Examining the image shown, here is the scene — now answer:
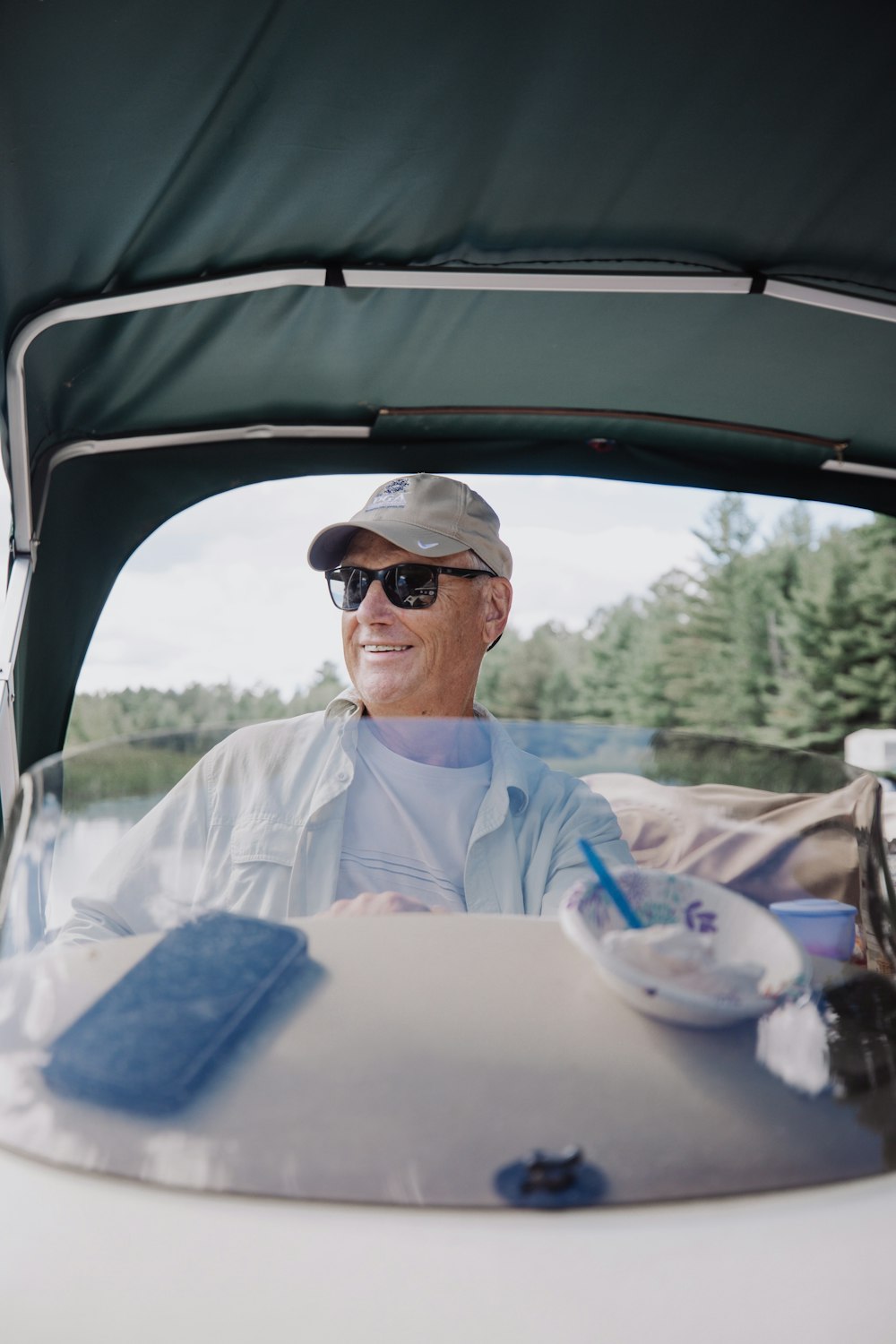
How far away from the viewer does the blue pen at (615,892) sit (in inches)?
27.1

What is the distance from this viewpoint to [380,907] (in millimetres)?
792

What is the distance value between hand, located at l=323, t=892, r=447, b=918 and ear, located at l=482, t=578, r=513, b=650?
1.02 meters

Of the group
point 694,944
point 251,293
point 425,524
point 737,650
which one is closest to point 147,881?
point 694,944

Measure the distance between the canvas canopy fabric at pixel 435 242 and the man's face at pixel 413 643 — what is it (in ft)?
2.05

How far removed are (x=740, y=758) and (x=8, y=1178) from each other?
0.58m

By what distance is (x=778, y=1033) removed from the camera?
0.64 meters

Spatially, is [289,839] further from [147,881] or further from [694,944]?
[694,944]

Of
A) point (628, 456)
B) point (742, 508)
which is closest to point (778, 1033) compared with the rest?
point (628, 456)

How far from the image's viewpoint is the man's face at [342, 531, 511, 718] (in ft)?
5.37

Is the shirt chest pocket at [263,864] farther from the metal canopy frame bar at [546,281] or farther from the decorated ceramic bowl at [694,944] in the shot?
the metal canopy frame bar at [546,281]

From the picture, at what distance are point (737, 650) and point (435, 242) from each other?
27687 mm

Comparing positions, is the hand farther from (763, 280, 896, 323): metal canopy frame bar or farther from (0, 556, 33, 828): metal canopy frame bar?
(763, 280, 896, 323): metal canopy frame bar

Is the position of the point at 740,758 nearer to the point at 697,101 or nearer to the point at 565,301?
the point at 697,101

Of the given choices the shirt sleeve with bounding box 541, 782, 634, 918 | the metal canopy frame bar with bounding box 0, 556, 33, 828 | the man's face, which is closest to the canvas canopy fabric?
the metal canopy frame bar with bounding box 0, 556, 33, 828
